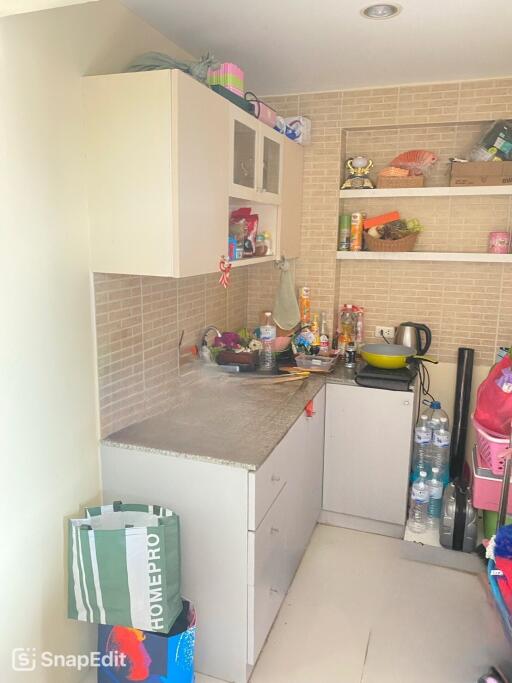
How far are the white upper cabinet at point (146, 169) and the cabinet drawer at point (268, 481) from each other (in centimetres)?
71

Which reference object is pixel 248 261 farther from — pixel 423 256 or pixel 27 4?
pixel 27 4

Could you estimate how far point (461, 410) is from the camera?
2.92 meters

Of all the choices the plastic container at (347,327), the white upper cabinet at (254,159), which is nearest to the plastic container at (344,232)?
the plastic container at (347,327)

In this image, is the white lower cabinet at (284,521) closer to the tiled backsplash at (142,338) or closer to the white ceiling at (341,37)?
the tiled backsplash at (142,338)

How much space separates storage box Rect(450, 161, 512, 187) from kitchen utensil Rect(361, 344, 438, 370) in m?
0.92

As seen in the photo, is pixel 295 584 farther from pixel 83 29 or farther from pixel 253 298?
pixel 83 29

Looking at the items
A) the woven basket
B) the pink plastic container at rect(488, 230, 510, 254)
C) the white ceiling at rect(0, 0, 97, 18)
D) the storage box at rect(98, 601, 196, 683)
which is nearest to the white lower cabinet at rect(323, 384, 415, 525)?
the woven basket

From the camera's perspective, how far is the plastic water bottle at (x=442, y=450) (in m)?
2.79

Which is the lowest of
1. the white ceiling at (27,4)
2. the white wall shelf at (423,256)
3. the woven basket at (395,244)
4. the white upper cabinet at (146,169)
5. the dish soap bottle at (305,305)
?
the dish soap bottle at (305,305)

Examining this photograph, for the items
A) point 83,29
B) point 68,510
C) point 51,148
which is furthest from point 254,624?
point 83,29

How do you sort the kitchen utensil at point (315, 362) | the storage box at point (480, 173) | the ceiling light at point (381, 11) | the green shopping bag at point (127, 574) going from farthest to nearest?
the kitchen utensil at point (315, 362), the storage box at point (480, 173), the ceiling light at point (381, 11), the green shopping bag at point (127, 574)

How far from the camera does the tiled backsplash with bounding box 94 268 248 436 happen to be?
1.85 metres

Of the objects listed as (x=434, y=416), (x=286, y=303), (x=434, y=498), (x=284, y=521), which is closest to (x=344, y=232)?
(x=286, y=303)

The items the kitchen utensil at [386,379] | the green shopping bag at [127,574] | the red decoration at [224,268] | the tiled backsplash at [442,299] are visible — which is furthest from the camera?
the tiled backsplash at [442,299]
